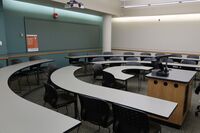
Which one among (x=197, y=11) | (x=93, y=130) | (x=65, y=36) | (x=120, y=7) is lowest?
(x=93, y=130)

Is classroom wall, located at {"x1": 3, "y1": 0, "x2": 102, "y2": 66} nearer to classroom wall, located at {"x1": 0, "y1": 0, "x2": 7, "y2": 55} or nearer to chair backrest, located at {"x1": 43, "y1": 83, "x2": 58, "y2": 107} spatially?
classroom wall, located at {"x1": 0, "y1": 0, "x2": 7, "y2": 55}

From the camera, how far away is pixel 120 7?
9070 millimetres

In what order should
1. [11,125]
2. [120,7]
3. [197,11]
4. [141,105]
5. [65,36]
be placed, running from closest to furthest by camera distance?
[11,125], [141,105], [197,11], [65,36], [120,7]

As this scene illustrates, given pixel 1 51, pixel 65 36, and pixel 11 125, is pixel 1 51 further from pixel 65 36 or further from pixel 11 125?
pixel 11 125

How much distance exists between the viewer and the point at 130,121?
6.11 ft

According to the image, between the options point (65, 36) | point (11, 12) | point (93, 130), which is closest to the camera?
point (93, 130)

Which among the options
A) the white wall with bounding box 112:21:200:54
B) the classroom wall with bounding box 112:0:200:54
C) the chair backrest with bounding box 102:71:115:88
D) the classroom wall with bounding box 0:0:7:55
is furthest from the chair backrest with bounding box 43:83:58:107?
the white wall with bounding box 112:21:200:54

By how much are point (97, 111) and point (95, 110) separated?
3cm

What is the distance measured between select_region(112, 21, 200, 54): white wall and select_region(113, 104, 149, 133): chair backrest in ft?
23.4

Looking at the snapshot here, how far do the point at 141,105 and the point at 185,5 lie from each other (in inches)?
286

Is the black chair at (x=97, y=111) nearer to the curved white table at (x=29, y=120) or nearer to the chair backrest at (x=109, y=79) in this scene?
the curved white table at (x=29, y=120)

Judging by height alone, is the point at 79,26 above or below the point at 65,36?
above

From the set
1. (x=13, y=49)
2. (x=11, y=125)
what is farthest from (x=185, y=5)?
(x=11, y=125)

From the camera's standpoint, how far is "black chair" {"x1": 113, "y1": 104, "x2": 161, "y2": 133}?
1733mm
